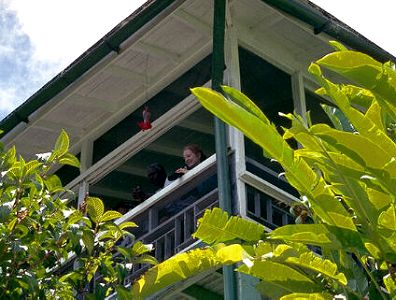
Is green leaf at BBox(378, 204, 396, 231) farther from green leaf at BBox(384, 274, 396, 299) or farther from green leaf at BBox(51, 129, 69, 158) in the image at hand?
green leaf at BBox(51, 129, 69, 158)

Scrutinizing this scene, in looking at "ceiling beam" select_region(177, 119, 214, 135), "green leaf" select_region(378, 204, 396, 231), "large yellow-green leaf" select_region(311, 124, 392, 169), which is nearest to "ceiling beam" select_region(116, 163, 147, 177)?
"ceiling beam" select_region(177, 119, 214, 135)

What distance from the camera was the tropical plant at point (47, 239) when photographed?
5.24 meters

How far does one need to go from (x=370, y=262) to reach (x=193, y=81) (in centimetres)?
564

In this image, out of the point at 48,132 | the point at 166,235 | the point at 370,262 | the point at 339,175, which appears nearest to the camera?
the point at 339,175

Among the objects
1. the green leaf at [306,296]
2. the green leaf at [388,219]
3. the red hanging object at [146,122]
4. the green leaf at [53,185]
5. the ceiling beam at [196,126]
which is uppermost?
the ceiling beam at [196,126]

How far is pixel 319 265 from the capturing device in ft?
13.5

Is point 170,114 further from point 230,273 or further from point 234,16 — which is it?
point 230,273

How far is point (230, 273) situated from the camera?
7367 millimetres

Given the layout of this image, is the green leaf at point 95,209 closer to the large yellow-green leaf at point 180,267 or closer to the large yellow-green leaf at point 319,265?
the large yellow-green leaf at point 180,267


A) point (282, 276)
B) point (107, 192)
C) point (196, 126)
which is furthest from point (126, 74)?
point (282, 276)

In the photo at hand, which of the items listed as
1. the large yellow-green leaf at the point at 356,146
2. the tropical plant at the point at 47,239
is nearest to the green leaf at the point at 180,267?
the large yellow-green leaf at the point at 356,146

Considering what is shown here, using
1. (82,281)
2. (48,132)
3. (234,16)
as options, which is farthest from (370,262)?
(48,132)

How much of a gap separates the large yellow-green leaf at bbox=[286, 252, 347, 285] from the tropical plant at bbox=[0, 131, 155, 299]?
4.30 ft

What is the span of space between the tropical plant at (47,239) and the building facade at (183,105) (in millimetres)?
2000
